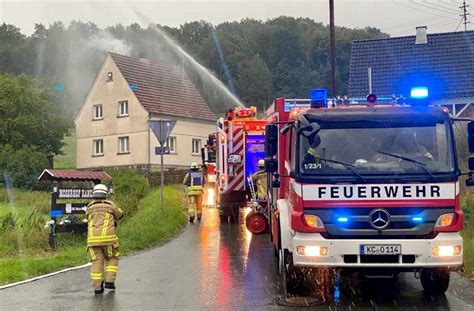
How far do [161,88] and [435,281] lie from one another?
40.7 meters

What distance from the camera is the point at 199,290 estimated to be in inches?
350

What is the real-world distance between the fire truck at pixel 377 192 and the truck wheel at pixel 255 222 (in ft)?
20.9

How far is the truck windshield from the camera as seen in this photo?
773cm

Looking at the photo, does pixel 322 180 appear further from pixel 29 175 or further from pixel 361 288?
pixel 29 175

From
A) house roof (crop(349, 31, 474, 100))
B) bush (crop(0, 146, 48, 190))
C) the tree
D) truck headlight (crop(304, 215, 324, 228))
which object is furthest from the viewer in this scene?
the tree

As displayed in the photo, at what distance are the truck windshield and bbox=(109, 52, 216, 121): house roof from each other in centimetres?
3690

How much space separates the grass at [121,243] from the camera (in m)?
10.8

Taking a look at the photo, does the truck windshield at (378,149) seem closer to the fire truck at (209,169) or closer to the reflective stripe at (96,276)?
the reflective stripe at (96,276)

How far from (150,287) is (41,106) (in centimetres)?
4022

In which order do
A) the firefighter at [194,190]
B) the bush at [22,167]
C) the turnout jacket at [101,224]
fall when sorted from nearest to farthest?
the turnout jacket at [101,224] < the firefighter at [194,190] < the bush at [22,167]

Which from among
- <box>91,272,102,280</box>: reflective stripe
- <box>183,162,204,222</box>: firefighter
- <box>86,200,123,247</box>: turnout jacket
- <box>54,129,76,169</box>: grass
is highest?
<box>54,129,76,169</box>: grass

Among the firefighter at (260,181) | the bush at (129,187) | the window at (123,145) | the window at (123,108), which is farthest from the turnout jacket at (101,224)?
the window at (123,108)

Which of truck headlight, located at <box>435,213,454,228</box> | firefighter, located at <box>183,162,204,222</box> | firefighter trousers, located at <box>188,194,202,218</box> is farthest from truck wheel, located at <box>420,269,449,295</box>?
firefighter trousers, located at <box>188,194,202,218</box>

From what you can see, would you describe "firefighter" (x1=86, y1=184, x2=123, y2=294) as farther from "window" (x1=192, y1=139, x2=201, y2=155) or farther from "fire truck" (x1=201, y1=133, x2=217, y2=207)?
"window" (x1=192, y1=139, x2=201, y2=155)
